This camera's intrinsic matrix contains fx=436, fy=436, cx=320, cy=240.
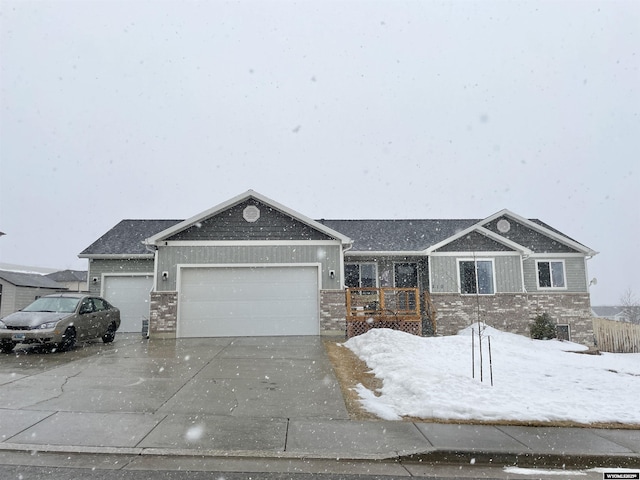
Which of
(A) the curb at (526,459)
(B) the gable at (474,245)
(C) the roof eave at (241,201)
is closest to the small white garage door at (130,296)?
(C) the roof eave at (241,201)

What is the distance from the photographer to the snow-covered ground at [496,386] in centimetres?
588

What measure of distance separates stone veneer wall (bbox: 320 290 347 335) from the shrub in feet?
25.4

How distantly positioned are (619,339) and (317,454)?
729 inches

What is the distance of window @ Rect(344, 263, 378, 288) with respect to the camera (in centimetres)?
1888

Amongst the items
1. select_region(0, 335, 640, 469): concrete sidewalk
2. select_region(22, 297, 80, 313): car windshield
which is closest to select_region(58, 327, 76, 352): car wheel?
select_region(22, 297, 80, 313): car windshield

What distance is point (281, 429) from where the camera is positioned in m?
5.18

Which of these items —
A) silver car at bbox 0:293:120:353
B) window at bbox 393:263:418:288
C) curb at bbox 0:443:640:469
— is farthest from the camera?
window at bbox 393:263:418:288

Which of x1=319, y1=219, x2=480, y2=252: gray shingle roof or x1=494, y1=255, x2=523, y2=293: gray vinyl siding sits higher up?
x1=319, y1=219, x2=480, y2=252: gray shingle roof

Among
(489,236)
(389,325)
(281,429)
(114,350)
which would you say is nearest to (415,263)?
(489,236)

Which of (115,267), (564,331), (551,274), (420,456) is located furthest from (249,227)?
(564,331)

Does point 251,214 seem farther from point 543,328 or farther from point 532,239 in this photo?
point 532,239

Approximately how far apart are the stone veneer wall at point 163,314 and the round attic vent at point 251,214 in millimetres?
3541

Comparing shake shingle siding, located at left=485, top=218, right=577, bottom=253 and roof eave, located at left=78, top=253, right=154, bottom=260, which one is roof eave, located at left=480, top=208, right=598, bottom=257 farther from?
roof eave, located at left=78, top=253, right=154, bottom=260

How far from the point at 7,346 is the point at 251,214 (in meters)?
7.76
